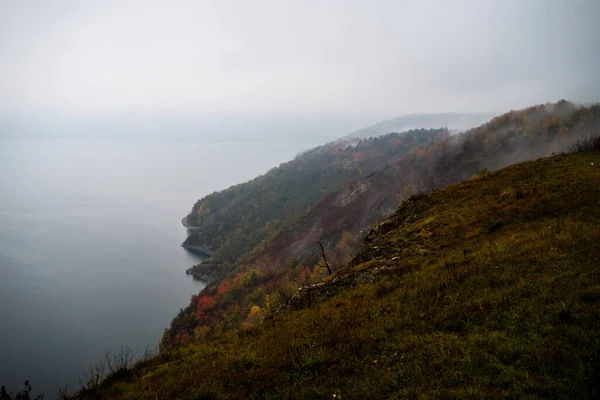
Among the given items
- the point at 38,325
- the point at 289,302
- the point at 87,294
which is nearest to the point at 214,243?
the point at 87,294

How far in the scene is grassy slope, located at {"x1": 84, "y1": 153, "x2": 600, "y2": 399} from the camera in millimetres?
5789

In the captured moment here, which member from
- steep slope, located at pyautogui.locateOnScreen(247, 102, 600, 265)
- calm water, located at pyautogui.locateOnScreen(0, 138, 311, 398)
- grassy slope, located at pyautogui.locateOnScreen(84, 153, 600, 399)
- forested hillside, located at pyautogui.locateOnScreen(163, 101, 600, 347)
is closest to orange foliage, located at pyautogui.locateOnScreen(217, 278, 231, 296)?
forested hillside, located at pyautogui.locateOnScreen(163, 101, 600, 347)

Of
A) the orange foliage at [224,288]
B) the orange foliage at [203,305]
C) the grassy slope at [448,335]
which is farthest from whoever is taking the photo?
the orange foliage at [224,288]

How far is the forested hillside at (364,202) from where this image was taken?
314ft

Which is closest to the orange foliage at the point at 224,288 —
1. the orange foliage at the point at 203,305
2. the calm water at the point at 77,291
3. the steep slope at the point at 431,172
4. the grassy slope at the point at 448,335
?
the orange foliage at the point at 203,305

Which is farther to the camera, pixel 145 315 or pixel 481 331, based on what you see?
pixel 145 315

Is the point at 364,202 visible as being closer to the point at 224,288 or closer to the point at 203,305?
the point at 224,288

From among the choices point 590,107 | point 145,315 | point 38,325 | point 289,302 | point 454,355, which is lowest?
point 145,315

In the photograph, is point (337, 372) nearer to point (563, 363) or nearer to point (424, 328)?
point (424, 328)

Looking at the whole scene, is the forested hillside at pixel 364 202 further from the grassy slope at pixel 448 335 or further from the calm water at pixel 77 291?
the grassy slope at pixel 448 335

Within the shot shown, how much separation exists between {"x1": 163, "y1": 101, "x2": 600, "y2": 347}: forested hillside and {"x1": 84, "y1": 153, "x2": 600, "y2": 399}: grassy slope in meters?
75.7

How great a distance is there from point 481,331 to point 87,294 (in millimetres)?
124409

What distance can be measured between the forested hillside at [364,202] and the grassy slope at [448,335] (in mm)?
75733

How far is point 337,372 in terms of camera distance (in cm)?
702
